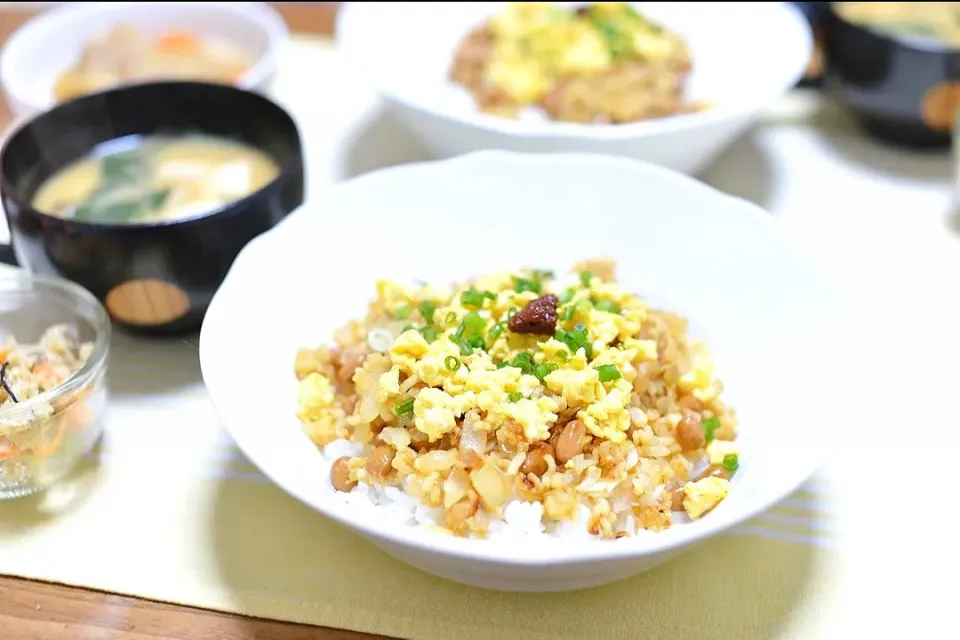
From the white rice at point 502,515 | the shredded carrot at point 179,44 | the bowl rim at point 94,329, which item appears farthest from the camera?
the shredded carrot at point 179,44

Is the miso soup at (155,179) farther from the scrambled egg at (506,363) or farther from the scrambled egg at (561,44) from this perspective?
the scrambled egg at (561,44)

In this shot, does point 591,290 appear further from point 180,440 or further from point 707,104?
point 707,104

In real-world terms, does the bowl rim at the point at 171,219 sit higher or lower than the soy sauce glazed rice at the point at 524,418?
higher

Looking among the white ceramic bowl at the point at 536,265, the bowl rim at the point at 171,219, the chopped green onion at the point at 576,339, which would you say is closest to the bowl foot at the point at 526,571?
the white ceramic bowl at the point at 536,265

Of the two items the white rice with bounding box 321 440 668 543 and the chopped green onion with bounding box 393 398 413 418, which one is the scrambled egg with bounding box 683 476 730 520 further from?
the chopped green onion with bounding box 393 398 413 418

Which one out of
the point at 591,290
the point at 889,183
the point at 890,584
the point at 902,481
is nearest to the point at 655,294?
the point at 591,290

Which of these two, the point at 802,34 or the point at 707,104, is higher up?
the point at 802,34
